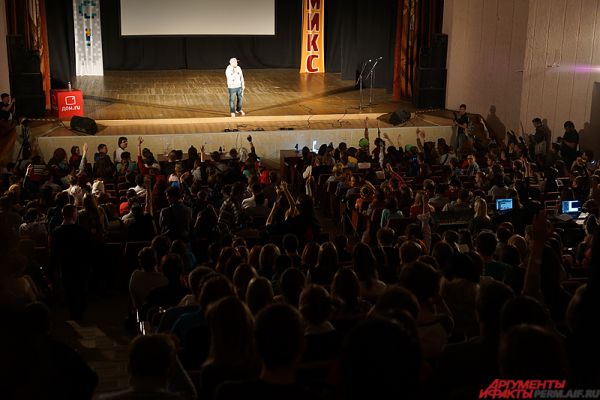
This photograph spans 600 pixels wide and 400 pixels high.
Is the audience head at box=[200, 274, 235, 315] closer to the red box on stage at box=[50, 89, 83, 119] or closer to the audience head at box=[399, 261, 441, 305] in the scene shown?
the audience head at box=[399, 261, 441, 305]

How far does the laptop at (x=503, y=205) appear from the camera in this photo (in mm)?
8398

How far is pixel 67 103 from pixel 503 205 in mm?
9382

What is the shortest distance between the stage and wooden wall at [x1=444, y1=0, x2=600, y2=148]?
1.21 m

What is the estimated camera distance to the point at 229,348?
2963 mm

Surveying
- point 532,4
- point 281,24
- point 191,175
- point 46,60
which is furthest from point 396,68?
point 191,175

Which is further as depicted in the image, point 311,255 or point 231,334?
point 311,255

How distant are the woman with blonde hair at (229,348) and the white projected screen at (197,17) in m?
18.5

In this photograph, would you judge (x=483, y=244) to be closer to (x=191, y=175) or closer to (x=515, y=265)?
(x=515, y=265)

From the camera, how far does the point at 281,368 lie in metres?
2.39

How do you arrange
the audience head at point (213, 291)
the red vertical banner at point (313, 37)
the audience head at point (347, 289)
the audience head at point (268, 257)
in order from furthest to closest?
the red vertical banner at point (313, 37) < the audience head at point (268, 257) < the audience head at point (347, 289) < the audience head at point (213, 291)

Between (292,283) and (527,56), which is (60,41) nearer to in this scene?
(527,56)

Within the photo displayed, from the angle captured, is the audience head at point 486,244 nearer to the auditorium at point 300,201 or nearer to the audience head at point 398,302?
the auditorium at point 300,201

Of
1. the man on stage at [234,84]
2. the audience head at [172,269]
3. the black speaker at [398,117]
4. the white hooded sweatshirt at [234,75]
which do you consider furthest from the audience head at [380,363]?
the black speaker at [398,117]

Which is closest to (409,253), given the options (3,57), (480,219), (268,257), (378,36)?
(268,257)
